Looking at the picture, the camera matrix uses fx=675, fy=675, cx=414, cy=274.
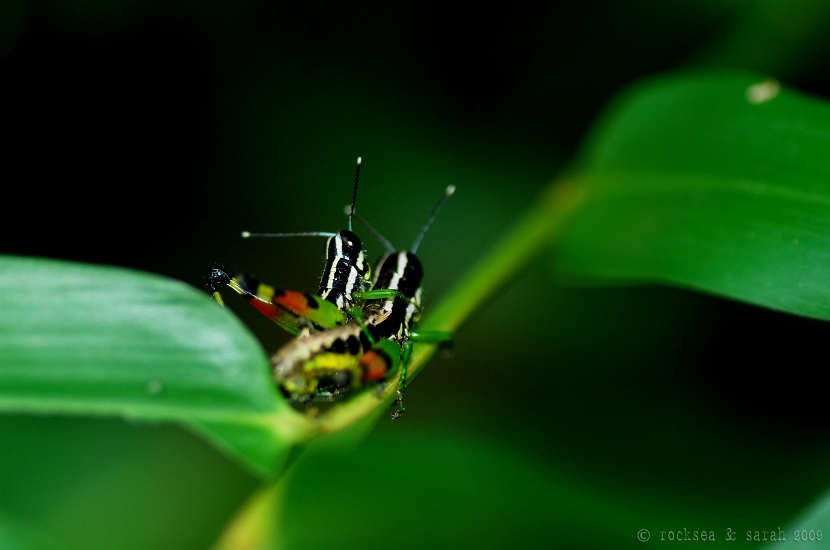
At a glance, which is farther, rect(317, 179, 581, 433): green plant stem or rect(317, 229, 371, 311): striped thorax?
rect(317, 229, 371, 311): striped thorax

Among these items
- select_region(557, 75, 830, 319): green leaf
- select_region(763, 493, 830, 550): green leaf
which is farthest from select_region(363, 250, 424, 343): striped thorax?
select_region(763, 493, 830, 550): green leaf

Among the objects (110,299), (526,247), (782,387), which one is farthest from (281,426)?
(782,387)

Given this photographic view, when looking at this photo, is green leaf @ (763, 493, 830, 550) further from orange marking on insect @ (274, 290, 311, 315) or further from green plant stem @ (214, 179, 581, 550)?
orange marking on insect @ (274, 290, 311, 315)

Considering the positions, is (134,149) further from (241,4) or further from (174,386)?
(174,386)

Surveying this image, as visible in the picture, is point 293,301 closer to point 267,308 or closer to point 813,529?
point 267,308

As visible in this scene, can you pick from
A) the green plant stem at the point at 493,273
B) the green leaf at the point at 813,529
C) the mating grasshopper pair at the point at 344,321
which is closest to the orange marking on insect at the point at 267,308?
the mating grasshopper pair at the point at 344,321

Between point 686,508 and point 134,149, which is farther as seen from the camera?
point 134,149
